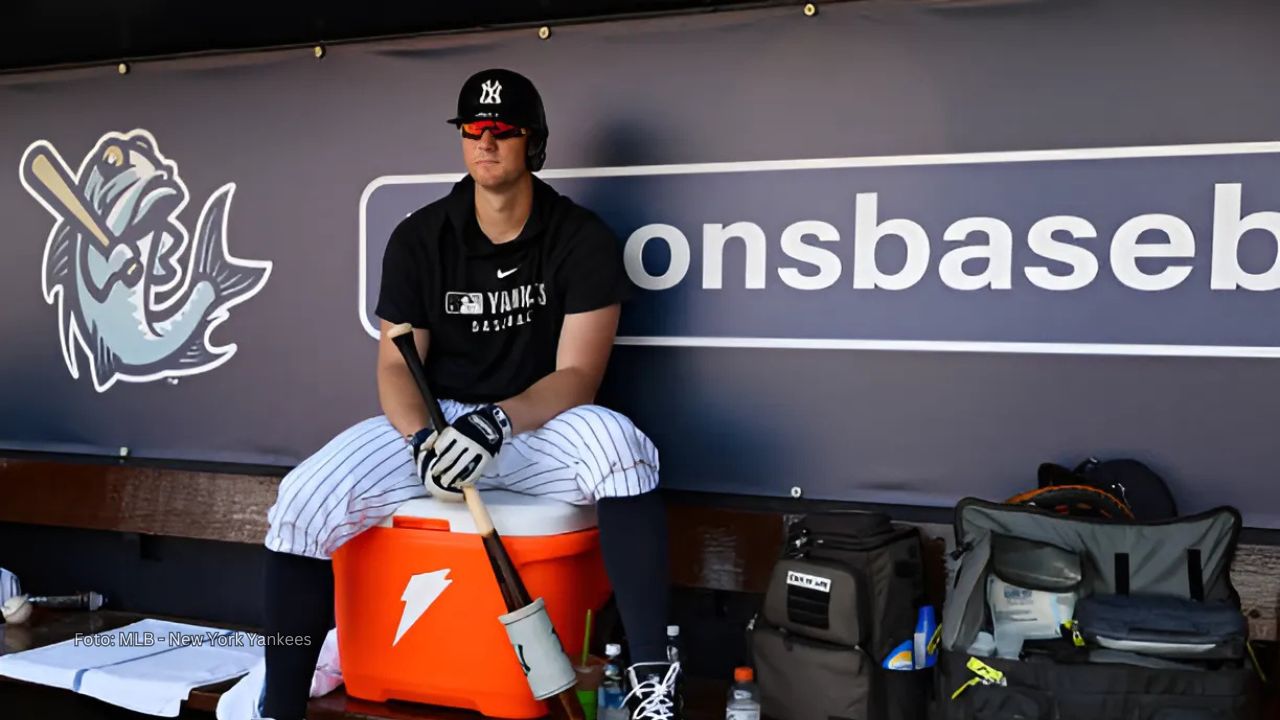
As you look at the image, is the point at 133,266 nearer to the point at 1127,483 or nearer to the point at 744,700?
the point at 744,700

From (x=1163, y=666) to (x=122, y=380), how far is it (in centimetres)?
278

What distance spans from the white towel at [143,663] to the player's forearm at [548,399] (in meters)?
0.92

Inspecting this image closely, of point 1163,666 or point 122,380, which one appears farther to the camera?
point 122,380

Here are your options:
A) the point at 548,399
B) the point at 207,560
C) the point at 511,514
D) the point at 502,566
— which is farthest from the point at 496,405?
the point at 207,560

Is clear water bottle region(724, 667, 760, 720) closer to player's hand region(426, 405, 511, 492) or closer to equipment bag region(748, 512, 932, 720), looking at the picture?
equipment bag region(748, 512, 932, 720)

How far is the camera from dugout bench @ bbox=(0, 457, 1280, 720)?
7.53 feet

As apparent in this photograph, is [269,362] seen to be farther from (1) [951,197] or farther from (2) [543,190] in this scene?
(1) [951,197]

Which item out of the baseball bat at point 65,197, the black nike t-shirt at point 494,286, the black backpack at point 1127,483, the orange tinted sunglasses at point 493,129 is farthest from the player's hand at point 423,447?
the baseball bat at point 65,197

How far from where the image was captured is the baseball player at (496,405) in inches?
80.7

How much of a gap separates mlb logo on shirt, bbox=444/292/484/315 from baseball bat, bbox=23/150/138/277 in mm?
1309

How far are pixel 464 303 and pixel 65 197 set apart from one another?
64.2 inches

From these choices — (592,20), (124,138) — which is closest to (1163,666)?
(592,20)

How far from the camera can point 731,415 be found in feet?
8.49

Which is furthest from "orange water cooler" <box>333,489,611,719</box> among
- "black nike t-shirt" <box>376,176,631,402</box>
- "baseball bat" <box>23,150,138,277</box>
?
"baseball bat" <box>23,150,138,277</box>
